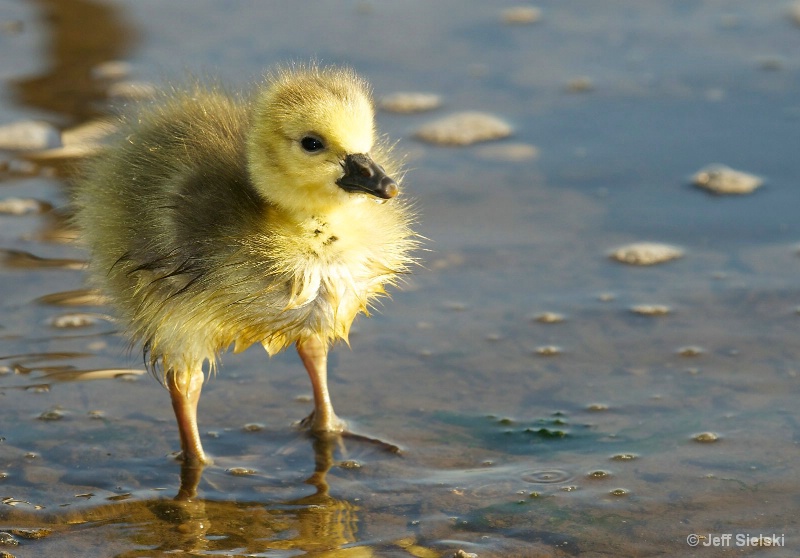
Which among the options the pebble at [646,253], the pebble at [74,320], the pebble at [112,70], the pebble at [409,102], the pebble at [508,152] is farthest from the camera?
the pebble at [112,70]

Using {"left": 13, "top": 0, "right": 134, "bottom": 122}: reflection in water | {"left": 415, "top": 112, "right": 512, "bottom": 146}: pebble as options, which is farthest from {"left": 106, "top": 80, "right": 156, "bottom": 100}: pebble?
{"left": 415, "top": 112, "right": 512, "bottom": 146}: pebble

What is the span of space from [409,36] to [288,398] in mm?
3836

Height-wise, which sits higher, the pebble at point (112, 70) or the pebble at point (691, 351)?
the pebble at point (112, 70)

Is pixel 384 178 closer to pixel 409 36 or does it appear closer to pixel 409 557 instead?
pixel 409 557

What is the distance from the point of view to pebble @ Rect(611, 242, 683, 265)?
5504mm

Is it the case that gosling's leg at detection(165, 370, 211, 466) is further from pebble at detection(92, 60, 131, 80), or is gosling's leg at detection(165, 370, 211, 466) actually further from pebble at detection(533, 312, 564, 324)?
pebble at detection(92, 60, 131, 80)

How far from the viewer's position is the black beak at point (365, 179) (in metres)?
3.69

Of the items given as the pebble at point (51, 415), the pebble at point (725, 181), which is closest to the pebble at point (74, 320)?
the pebble at point (51, 415)

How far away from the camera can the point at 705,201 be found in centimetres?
595

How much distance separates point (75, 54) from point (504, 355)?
13.5 feet

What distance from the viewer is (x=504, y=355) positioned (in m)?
4.83

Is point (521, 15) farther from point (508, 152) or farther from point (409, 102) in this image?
point (508, 152)

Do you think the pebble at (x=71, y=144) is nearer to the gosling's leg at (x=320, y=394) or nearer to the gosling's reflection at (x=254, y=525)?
the gosling's leg at (x=320, y=394)

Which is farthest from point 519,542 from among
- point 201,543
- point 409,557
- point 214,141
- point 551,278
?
point 551,278
